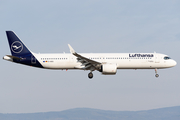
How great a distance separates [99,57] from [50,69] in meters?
8.96

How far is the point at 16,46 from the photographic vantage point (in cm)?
4778

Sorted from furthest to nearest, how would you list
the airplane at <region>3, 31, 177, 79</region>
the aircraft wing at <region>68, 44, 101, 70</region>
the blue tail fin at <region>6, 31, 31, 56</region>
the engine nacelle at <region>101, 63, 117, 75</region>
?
the blue tail fin at <region>6, 31, 31, 56</region>, the airplane at <region>3, 31, 177, 79</region>, the aircraft wing at <region>68, 44, 101, 70</region>, the engine nacelle at <region>101, 63, 117, 75</region>

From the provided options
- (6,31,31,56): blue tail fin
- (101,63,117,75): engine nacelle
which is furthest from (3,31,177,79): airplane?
(101,63,117,75): engine nacelle

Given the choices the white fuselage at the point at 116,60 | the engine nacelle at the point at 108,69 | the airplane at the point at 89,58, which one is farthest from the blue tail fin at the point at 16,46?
the engine nacelle at the point at 108,69

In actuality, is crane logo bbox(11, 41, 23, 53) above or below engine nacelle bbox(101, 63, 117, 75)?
above

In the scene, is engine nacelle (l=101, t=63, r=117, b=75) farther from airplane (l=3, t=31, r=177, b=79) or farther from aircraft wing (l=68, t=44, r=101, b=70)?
aircraft wing (l=68, t=44, r=101, b=70)

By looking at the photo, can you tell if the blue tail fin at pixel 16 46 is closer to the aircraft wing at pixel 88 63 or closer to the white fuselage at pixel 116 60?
the white fuselage at pixel 116 60

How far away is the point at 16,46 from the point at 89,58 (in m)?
13.1

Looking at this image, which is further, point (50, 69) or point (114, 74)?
point (50, 69)

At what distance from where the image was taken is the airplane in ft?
151

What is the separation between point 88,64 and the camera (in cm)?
4556

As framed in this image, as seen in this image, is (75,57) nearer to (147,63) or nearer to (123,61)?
(123,61)

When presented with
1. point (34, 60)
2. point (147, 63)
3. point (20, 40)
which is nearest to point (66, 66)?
point (34, 60)

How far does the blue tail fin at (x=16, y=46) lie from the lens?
156 ft
